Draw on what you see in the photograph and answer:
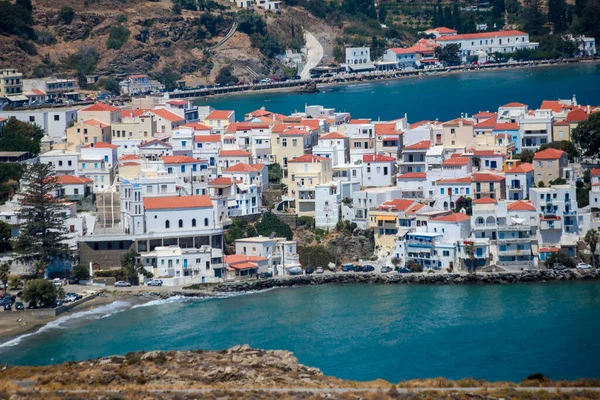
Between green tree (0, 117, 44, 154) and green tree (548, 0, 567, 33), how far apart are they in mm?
52529

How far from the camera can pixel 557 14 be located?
3949 inches

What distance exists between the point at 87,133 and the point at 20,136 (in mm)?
2510

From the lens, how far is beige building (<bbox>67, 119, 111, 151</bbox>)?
5147 cm

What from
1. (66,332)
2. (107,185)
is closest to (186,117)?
(107,185)

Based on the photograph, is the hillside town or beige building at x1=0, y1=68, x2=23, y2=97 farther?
beige building at x1=0, y1=68, x2=23, y2=97

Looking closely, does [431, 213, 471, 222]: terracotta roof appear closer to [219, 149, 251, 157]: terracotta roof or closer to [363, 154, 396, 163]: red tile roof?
[363, 154, 396, 163]: red tile roof

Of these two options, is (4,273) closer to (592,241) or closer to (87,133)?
(87,133)

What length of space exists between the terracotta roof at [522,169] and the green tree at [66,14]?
151 ft

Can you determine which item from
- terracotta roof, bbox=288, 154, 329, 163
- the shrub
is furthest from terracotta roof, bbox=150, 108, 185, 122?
the shrub

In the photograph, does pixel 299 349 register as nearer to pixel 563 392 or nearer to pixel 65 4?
pixel 563 392

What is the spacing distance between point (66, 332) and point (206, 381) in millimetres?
9041

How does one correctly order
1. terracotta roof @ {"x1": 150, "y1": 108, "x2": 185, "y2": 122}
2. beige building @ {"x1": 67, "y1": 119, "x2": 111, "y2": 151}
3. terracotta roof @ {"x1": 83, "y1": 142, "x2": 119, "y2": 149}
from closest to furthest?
terracotta roof @ {"x1": 83, "y1": 142, "x2": 119, "y2": 149} → beige building @ {"x1": 67, "y1": 119, "x2": 111, "y2": 151} → terracotta roof @ {"x1": 150, "y1": 108, "x2": 185, "y2": 122}

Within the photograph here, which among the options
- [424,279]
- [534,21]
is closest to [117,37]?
[534,21]

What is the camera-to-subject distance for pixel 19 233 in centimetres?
4241
